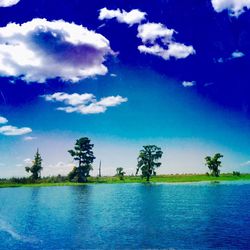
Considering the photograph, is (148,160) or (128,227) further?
(148,160)

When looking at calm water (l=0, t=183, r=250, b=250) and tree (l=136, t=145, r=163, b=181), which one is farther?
tree (l=136, t=145, r=163, b=181)

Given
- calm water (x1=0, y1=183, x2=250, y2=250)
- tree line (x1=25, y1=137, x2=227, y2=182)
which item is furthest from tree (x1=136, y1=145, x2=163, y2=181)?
calm water (x1=0, y1=183, x2=250, y2=250)

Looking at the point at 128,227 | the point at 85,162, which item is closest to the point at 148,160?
the point at 85,162

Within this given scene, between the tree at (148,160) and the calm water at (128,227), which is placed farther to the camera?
the tree at (148,160)

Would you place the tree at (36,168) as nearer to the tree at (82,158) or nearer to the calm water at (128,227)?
the tree at (82,158)

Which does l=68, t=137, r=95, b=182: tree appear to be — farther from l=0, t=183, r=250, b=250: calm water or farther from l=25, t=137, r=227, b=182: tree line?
l=0, t=183, r=250, b=250: calm water

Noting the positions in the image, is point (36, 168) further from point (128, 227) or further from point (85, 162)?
point (128, 227)

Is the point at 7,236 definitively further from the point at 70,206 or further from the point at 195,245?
the point at 70,206

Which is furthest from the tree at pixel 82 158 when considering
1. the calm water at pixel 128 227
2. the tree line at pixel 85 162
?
the calm water at pixel 128 227

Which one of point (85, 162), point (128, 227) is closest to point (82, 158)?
point (85, 162)

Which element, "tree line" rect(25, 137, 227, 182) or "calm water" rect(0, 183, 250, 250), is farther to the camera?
"tree line" rect(25, 137, 227, 182)

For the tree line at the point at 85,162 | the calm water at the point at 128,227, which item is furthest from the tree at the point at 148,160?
the calm water at the point at 128,227

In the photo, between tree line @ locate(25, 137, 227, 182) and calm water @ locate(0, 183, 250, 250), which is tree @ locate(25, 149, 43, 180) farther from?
calm water @ locate(0, 183, 250, 250)

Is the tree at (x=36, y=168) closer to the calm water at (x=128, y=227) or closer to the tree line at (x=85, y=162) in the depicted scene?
the tree line at (x=85, y=162)
